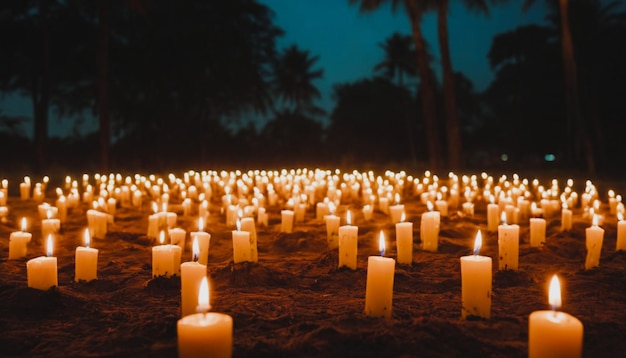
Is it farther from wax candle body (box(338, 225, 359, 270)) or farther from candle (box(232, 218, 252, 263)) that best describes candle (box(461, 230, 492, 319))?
candle (box(232, 218, 252, 263))

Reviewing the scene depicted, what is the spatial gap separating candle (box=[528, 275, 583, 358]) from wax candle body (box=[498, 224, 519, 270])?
2.45 metres

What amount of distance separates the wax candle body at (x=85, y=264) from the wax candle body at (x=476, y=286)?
9.33ft

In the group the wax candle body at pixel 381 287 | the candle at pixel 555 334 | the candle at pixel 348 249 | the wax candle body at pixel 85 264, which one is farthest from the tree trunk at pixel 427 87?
the candle at pixel 555 334

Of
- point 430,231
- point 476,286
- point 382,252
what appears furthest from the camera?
point 430,231

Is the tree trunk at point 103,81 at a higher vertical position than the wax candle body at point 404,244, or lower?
higher

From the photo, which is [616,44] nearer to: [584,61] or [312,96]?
[584,61]

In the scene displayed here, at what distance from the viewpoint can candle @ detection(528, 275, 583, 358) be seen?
7.70ft

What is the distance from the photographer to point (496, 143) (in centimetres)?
4638

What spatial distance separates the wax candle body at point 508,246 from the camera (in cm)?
484

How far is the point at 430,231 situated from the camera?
6.05 metres

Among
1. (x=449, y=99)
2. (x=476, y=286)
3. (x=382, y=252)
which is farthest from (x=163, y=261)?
(x=449, y=99)

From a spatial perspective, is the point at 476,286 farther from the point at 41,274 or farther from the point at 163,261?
the point at 41,274

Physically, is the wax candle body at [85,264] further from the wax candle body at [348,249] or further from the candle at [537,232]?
the candle at [537,232]

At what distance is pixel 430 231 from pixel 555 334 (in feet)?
12.1
